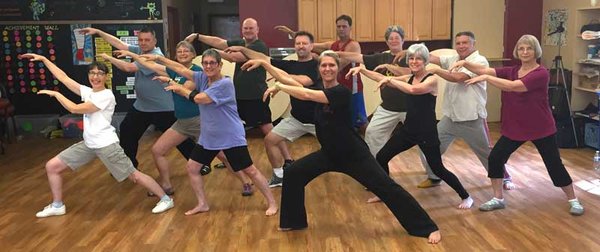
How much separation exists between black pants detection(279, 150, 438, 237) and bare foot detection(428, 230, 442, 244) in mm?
27

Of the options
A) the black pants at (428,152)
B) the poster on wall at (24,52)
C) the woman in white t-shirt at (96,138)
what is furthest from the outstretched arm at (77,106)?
the poster on wall at (24,52)

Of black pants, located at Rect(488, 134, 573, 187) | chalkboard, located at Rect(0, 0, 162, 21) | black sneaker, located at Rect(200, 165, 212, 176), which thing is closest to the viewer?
black pants, located at Rect(488, 134, 573, 187)

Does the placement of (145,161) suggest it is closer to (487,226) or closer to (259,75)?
(259,75)

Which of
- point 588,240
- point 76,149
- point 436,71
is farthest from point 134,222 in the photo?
point 588,240

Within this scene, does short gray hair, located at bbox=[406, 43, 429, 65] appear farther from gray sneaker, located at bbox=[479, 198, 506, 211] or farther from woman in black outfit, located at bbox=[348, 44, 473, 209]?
gray sneaker, located at bbox=[479, 198, 506, 211]

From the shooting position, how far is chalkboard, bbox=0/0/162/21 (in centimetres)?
845

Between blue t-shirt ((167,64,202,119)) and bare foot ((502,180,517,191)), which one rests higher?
blue t-shirt ((167,64,202,119))

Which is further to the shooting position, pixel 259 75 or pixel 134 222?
pixel 259 75

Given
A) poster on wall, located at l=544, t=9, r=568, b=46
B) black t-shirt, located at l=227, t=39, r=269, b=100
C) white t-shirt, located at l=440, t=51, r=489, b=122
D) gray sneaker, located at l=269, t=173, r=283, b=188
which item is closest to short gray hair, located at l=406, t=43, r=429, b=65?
white t-shirt, located at l=440, t=51, r=489, b=122

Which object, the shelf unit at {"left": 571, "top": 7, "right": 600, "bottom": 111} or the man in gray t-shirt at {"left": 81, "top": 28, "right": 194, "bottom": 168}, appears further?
the shelf unit at {"left": 571, "top": 7, "right": 600, "bottom": 111}

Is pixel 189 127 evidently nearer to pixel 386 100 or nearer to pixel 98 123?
pixel 98 123

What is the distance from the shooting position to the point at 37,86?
8.62m

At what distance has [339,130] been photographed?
3803mm

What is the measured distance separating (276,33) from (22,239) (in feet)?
17.9
